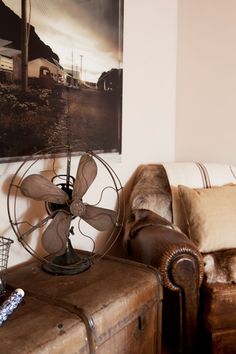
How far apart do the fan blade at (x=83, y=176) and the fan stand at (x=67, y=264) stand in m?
0.23

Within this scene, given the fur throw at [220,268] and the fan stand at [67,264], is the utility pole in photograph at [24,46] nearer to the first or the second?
the fan stand at [67,264]

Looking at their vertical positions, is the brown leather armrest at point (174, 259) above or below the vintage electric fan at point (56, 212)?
below

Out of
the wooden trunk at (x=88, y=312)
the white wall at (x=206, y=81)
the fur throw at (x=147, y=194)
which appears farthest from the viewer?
the white wall at (x=206, y=81)

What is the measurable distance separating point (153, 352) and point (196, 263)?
0.43m

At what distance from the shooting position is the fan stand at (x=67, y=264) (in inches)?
58.2

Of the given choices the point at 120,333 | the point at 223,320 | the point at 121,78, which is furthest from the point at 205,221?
the point at 121,78

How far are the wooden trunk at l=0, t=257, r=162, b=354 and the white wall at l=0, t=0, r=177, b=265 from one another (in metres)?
0.87

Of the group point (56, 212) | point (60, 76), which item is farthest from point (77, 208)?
point (60, 76)

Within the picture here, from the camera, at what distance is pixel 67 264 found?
4.98 ft

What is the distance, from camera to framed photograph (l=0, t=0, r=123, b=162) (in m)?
1.47

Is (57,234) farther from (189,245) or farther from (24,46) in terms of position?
(24,46)

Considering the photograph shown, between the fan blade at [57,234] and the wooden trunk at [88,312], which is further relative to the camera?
the fan blade at [57,234]

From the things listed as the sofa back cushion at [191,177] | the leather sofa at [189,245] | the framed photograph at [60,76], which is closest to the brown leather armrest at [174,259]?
the leather sofa at [189,245]

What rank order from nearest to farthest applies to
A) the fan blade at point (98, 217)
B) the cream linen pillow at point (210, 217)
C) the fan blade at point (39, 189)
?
the fan blade at point (39, 189) < the fan blade at point (98, 217) < the cream linen pillow at point (210, 217)
